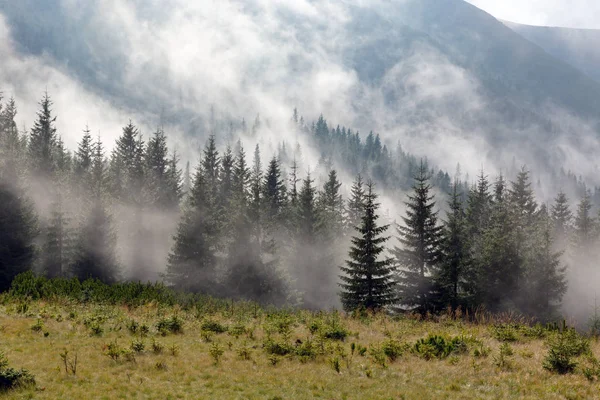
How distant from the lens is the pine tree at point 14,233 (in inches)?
1464

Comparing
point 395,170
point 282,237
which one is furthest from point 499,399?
point 395,170

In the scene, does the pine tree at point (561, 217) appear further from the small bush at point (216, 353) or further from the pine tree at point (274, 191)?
the small bush at point (216, 353)

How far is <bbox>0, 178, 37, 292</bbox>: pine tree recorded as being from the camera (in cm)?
3719

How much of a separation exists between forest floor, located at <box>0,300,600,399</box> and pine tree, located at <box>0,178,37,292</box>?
22.5 metres

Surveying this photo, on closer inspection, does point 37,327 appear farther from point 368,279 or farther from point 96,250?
point 96,250

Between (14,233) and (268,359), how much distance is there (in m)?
35.2

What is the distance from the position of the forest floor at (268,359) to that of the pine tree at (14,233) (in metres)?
22.5

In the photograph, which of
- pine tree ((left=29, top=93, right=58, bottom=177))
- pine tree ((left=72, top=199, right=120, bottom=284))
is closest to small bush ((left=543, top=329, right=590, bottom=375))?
pine tree ((left=72, top=199, right=120, bottom=284))

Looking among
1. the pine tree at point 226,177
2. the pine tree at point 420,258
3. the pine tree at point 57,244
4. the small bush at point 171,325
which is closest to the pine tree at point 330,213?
the pine tree at point 420,258

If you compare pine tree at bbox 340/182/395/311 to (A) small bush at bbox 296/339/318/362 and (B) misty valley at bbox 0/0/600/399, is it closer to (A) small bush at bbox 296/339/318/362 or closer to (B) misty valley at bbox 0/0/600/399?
(B) misty valley at bbox 0/0/600/399

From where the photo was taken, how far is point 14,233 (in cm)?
3800

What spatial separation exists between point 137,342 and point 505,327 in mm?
14008

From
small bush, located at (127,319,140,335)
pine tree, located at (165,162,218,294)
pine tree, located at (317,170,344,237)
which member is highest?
pine tree, located at (317,170,344,237)

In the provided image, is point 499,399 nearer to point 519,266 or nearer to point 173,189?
point 519,266
